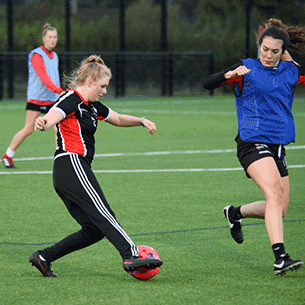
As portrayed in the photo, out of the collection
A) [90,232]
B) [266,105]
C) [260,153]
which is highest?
[266,105]

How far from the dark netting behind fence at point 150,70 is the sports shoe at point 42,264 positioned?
934 inches

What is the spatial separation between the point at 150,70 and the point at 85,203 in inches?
1031

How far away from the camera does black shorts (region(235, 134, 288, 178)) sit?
18.3ft

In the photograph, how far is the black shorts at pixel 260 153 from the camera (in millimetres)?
5586

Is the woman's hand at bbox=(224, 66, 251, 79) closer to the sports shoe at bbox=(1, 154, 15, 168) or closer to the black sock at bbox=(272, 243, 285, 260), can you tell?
the black sock at bbox=(272, 243, 285, 260)

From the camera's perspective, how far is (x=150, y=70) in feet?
102

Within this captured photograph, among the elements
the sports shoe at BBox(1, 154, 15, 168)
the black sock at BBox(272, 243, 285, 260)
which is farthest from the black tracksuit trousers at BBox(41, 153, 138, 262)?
the sports shoe at BBox(1, 154, 15, 168)

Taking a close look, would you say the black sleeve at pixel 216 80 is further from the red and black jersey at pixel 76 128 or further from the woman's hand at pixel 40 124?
the woman's hand at pixel 40 124

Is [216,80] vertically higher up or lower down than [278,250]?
higher up

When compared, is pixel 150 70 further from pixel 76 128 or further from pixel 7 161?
pixel 76 128

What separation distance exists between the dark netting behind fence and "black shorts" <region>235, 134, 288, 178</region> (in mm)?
23620

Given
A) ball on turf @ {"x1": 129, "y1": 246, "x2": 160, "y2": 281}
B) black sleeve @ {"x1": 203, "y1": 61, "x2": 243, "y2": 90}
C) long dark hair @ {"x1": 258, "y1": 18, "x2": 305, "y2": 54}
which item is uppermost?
long dark hair @ {"x1": 258, "y1": 18, "x2": 305, "y2": 54}

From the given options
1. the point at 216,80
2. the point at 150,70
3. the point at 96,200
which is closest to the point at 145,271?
the point at 96,200

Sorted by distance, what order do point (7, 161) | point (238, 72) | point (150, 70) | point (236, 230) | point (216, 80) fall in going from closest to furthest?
point (238, 72), point (216, 80), point (236, 230), point (7, 161), point (150, 70)
